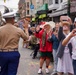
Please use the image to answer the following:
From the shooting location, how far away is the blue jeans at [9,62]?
5648mm

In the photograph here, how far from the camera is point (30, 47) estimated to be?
17.3 metres

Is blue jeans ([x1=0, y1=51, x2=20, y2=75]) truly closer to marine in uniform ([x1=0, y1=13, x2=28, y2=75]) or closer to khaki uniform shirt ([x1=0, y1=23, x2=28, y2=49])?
marine in uniform ([x1=0, y1=13, x2=28, y2=75])

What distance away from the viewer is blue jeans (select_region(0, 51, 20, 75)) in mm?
5648

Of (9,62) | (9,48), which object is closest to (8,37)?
(9,48)

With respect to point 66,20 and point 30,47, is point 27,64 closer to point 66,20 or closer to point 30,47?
point 66,20

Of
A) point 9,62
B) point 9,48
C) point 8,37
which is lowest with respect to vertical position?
point 9,62

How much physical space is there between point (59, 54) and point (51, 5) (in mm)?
29277

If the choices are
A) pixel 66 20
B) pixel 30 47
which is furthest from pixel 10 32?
pixel 30 47

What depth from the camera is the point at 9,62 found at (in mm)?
5695

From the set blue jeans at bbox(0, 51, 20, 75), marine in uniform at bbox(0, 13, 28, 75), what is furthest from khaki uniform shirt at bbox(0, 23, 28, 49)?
blue jeans at bbox(0, 51, 20, 75)

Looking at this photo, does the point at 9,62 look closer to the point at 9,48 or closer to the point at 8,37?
the point at 9,48

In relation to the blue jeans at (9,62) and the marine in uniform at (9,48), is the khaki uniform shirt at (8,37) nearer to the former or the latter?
the marine in uniform at (9,48)

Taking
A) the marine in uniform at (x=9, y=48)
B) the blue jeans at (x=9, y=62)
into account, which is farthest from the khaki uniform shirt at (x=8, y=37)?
the blue jeans at (x=9, y=62)

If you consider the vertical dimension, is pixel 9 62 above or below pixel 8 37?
below
